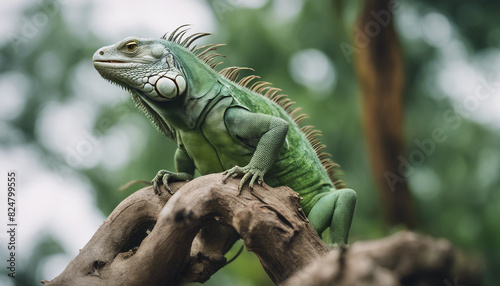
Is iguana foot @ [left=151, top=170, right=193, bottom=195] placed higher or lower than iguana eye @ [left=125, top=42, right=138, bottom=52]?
lower

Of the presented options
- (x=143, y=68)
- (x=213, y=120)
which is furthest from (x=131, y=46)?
(x=213, y=120)

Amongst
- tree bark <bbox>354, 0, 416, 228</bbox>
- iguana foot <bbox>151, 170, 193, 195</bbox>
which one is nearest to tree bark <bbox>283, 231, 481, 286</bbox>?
iguana foot <bbox>151, 170, 193, 195</bbox>

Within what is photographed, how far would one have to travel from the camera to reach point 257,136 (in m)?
3.82

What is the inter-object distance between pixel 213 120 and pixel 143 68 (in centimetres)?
72

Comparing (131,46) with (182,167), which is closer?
(131,46)

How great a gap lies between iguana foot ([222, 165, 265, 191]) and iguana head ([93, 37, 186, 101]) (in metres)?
0.83

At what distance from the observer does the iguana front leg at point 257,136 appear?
3.51m

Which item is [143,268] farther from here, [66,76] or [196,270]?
[66,76]

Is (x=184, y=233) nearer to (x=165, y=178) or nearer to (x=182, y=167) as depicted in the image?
(x=165, y=178)

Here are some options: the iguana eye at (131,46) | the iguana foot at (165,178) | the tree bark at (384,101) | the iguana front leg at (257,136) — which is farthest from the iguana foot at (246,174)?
the tree bark at (384,101)

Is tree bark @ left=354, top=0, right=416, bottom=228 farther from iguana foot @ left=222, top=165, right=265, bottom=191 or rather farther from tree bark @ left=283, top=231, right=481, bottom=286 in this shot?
tree bark @ left=283, top=231, right=481, bottom=286

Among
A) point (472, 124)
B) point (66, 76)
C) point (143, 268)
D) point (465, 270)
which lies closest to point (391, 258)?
point (465, 270)

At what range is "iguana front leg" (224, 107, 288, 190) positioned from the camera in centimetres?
351

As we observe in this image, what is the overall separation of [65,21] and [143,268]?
8035 millimetres
